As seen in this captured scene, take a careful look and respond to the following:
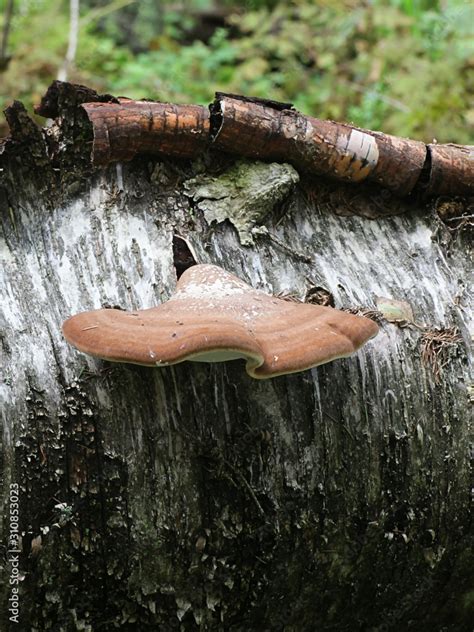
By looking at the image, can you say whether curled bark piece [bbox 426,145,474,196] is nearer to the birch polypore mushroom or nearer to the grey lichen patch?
the grey lichen patch

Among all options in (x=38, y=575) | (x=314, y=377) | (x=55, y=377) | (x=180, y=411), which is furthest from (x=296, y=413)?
(x=38, y=575)

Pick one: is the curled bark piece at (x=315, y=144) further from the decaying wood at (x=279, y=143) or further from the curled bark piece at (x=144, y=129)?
the curled bark piece at (x=144, y=129)

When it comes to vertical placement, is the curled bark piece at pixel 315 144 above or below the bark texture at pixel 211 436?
above

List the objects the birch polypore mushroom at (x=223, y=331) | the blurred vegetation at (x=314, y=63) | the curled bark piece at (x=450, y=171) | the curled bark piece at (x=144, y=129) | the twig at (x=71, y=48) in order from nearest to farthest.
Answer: the birch polypore mushroom at (x=223, y=331) < the curled bark piece at (x=144, y=129) < the curled bark piece at (x=450, y=171) < the blurred vegetation at (x=314, y=63) < the twig at (x=71, y=48)

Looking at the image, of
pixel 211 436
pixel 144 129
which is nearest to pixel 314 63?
pixel 144 129

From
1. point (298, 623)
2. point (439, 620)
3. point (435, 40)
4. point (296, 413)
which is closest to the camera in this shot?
point (296, 413)

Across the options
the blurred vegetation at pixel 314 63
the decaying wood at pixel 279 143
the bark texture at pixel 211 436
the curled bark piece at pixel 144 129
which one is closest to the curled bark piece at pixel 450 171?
the decaying wood at pixel 279 143

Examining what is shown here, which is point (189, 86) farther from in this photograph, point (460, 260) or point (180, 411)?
point (180, 411)
